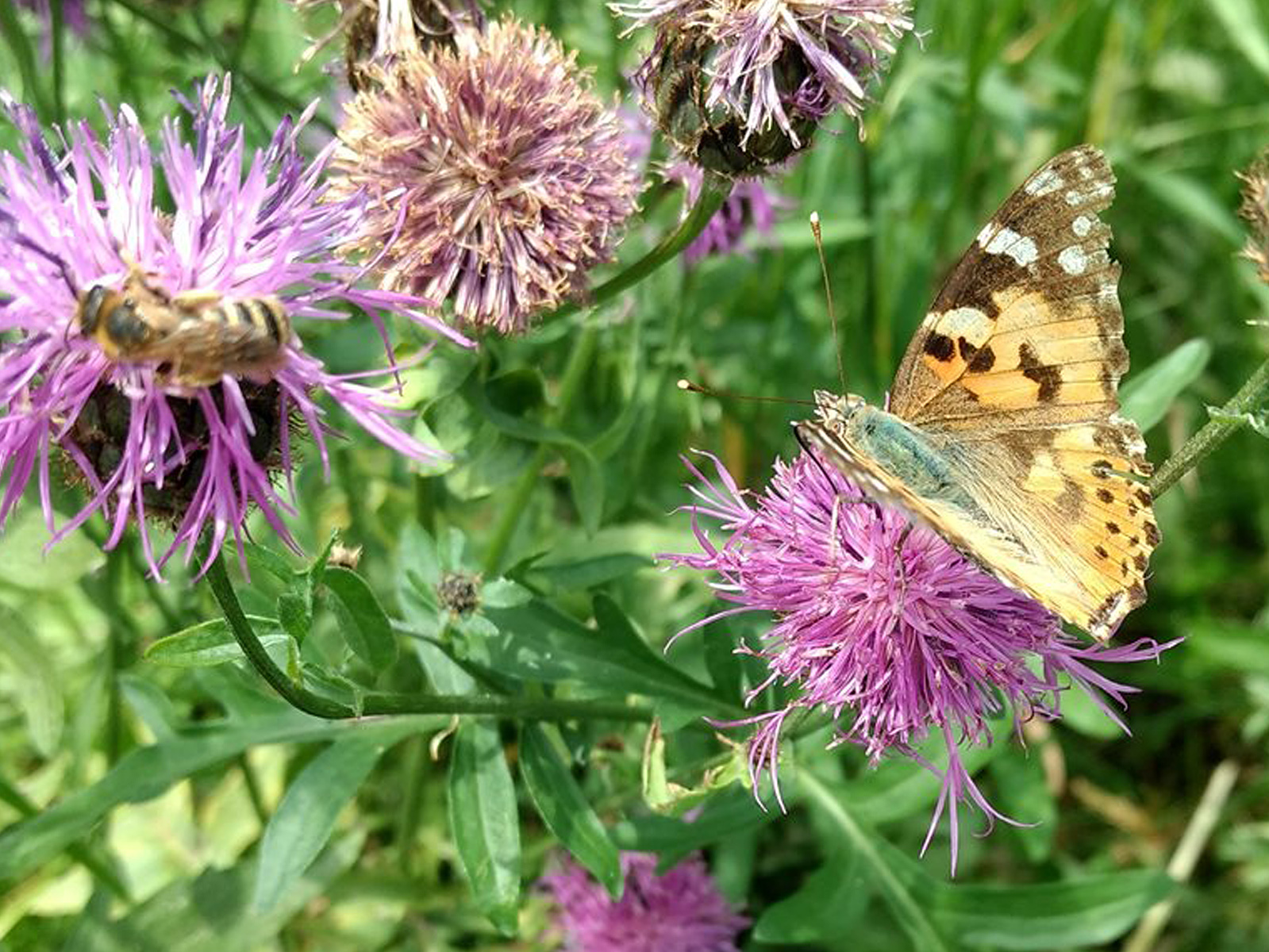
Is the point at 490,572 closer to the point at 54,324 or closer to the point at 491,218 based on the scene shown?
the point at 491,218

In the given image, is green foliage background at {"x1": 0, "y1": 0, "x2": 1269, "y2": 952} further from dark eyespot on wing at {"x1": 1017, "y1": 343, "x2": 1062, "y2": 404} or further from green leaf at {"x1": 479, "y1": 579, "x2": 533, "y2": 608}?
dark eyespot on wing at {"x1": 1017, "y1": 343, "x2": 1062, "y2": 404}

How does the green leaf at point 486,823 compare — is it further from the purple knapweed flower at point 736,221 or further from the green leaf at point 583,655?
the purple knapweed flower at point 736,221

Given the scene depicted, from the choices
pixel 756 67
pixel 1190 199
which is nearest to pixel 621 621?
pixel 756 67

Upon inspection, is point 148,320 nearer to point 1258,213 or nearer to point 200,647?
point 200,647

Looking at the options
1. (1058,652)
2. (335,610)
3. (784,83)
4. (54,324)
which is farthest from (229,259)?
(1058,652)

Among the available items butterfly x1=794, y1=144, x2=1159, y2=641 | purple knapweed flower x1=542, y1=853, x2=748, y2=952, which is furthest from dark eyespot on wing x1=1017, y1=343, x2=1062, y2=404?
purple knapweed flower x1=542, y1=853, x2=748, y2=952
